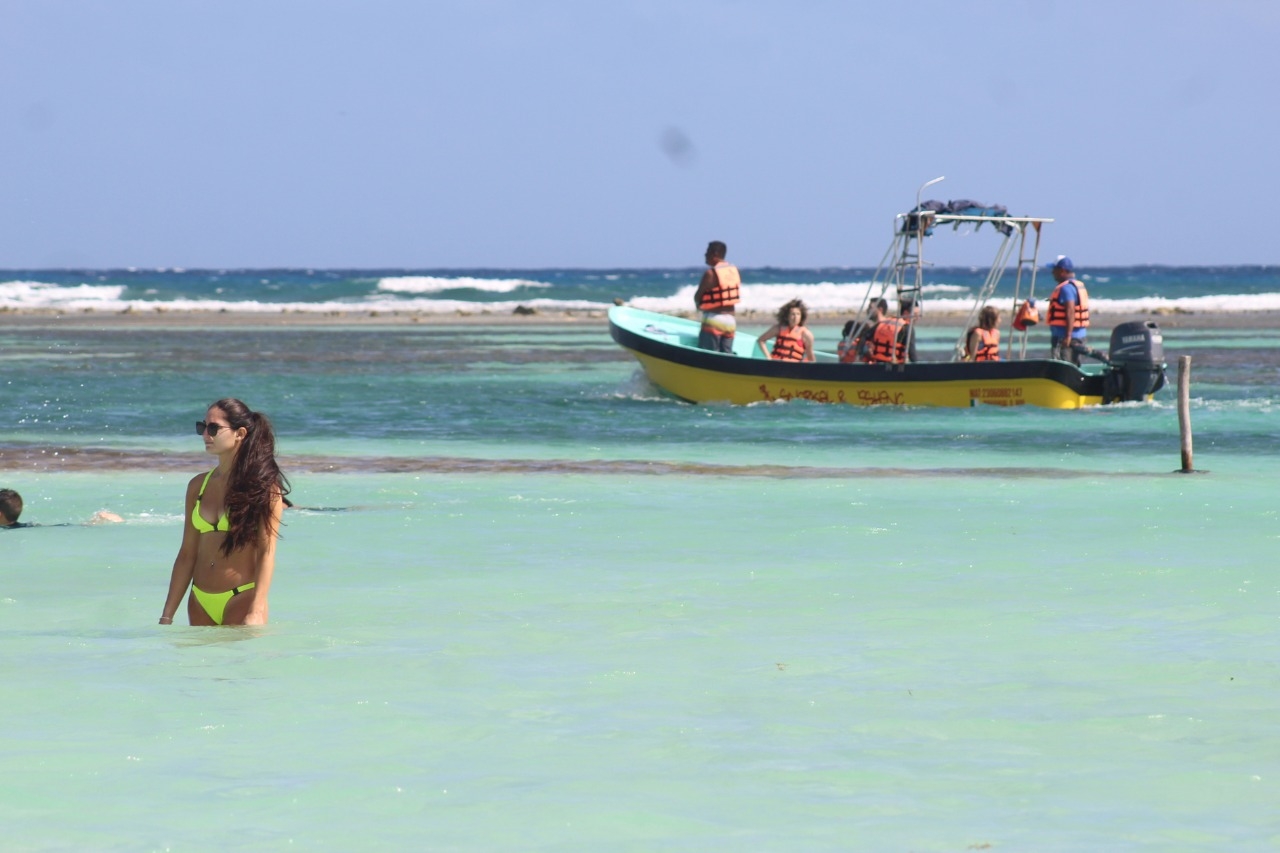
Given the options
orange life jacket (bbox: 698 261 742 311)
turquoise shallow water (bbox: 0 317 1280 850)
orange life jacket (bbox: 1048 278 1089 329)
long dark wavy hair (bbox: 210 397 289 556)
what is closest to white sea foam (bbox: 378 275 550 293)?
orange life jacket (bbox: 698 261 742 311)

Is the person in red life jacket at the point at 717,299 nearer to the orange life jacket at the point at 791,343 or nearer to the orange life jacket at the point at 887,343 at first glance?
the orange life jacket at the point at 791,343

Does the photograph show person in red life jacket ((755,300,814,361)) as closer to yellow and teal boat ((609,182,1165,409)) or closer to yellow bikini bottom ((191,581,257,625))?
yellow and teal boat ((609,182,1165,409))

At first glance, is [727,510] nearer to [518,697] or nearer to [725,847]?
[518,697]

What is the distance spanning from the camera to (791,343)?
→ 20031 millimetres

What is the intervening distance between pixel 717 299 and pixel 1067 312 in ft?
12.6

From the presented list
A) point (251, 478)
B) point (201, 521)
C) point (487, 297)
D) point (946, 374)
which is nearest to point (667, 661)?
point (251, 478)

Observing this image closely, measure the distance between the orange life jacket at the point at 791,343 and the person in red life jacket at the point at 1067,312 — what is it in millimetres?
2774

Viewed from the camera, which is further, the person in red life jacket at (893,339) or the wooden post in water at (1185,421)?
the person in red life jacket at (893,339)

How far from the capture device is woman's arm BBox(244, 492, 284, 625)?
6.67m

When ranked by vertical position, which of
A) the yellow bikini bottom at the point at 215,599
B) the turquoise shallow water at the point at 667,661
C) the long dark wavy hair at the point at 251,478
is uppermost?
the long dark wavy hair at the point at 251,478

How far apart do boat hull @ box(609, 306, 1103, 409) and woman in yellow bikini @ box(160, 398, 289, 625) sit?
12.8 meters

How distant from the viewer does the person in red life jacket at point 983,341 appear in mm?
19594

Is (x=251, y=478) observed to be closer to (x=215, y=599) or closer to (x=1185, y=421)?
(x=215, y=599)

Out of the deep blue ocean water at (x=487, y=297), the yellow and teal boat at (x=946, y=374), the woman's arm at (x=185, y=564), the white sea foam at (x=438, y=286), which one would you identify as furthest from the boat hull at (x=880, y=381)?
the white sea foam at (x=438, y=286)
